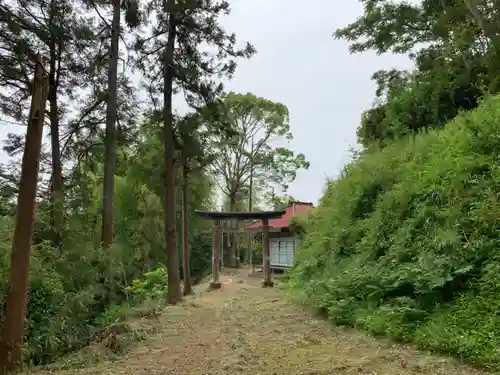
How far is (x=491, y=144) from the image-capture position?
20.2ft

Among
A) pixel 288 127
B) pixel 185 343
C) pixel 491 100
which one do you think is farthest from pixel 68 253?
pixel 288 127

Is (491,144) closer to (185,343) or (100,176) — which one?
(185,343)

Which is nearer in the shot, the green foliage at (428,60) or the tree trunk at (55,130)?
the tree trunk at (55,130)

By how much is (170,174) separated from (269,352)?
20.8 ft

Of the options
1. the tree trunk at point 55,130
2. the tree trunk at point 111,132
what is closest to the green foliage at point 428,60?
the tree trunk at point 111,132

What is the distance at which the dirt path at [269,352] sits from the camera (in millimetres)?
3670

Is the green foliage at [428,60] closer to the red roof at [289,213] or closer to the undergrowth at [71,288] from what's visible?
the red roof at [289,213]

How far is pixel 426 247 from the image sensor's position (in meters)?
5.23

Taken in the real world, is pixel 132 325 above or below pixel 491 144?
below

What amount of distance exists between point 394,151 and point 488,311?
5600mm

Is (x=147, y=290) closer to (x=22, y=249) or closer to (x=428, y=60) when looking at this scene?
(x=22, y=249)

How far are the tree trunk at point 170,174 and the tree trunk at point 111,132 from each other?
1.17m

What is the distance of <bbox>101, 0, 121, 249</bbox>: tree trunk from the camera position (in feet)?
31.6

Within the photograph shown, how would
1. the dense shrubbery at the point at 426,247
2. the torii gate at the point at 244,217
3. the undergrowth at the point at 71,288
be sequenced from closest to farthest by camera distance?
the dense shrubbery at the point at 426,247
the undergrowth at the point at 71,288
the torii gate at the point at 244,217
